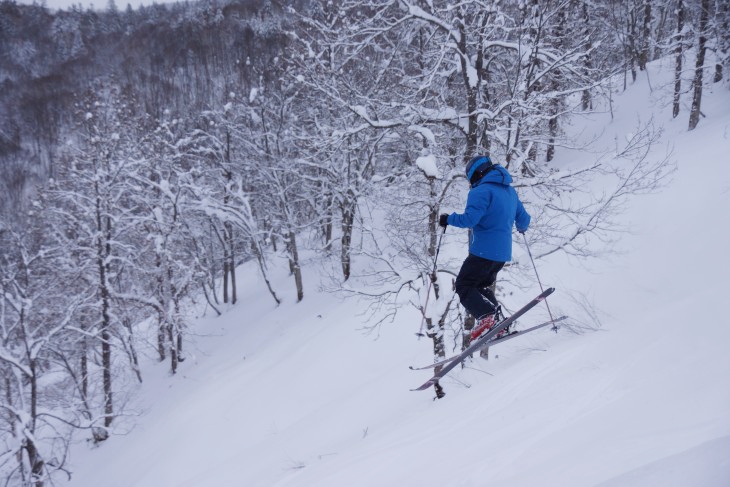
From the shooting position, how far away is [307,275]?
21.8 m

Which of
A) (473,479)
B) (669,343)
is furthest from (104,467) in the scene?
(669,343)

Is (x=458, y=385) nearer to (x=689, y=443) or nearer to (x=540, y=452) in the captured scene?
(x=540, y=452)

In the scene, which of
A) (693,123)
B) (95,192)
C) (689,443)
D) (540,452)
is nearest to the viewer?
(689,443)

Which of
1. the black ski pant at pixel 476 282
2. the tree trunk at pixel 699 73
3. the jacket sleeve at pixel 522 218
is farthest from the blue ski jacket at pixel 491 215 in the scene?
the tree trunk at pixel 699 73

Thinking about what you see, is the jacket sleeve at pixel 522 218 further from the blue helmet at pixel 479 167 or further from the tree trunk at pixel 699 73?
the tree trunk at pixel 699 73

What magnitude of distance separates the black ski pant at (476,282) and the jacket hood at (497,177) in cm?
91

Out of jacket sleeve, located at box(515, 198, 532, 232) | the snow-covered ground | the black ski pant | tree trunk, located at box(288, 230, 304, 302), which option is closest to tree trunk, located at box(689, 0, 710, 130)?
the snow-covered ground

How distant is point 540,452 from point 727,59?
20808 millimetres

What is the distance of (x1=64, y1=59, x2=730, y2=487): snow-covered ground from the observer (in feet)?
8.42

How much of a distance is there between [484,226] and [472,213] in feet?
1.06

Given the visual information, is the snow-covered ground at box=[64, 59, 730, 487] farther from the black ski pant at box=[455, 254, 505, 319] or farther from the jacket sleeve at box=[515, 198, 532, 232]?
the jacket sleeve at box=[515, 198, 532, 232]

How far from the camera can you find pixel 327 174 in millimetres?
19172

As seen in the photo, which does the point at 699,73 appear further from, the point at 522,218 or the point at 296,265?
the point at 296,265

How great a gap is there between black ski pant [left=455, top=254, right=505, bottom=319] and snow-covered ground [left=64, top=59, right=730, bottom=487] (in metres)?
0.79
